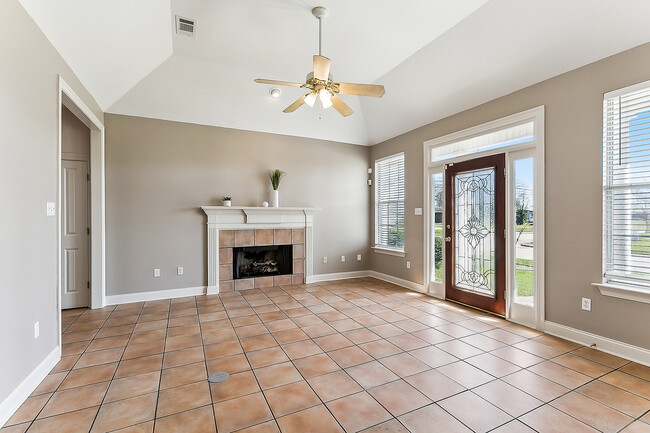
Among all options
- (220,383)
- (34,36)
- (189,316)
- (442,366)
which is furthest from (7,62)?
(442,366)

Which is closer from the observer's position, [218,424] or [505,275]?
[218,424]

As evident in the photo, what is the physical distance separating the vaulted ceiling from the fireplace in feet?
7.29

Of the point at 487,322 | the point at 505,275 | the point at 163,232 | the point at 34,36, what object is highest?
the point at 34,36

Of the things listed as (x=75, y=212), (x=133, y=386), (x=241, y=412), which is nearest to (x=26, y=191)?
(x=133, y=386)

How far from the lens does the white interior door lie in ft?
13.8

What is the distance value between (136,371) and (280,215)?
3.36 meters

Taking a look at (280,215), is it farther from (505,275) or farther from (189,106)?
(505,275)

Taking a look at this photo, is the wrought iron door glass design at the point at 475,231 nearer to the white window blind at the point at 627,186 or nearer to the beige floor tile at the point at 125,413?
the white window blind at the point at 627,186

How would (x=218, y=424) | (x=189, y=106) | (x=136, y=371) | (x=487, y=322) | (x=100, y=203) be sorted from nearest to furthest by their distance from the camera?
(x=218, y=424), (x=136, y=371), (x=487, y=322), (x=100, y=203), (x=189, y=106)

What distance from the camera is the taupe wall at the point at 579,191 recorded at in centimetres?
278

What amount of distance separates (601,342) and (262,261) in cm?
477

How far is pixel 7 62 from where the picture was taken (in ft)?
6.50

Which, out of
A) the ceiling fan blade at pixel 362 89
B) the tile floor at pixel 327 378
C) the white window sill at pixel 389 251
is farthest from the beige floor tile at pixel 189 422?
the white window sill at pixel 389 251

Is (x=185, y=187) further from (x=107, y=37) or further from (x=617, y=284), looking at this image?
(x=617, y=284)
